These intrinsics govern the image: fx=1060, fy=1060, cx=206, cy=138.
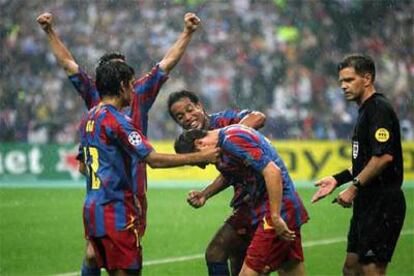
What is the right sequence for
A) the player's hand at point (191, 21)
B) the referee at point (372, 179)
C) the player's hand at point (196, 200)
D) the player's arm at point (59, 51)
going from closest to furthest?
the referee at point (372, 179), the player's hand at point (196, 200), the player's hand at point (191, 21), the player's arm at point (59, 51)

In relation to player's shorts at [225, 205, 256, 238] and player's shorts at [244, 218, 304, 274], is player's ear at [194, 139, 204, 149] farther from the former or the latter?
player's shorts at [225, 205, 256, 238]

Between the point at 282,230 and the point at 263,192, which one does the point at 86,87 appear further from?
the point at 282,230

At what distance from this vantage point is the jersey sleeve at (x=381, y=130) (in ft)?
24.4

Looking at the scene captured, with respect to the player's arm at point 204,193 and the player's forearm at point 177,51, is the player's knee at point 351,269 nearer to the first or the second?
the player's arm at point 204,193

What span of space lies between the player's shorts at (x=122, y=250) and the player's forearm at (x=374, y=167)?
1.69m

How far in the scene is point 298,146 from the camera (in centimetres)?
2270

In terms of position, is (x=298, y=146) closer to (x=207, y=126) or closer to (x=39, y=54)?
(x=39, y=54)

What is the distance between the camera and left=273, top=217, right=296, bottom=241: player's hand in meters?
7.07

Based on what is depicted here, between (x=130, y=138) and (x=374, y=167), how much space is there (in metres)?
1.78

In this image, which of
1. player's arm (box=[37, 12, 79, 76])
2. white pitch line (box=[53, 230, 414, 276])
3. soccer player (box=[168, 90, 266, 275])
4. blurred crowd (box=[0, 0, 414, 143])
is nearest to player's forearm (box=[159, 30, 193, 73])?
soccer player (box=[168, 90, 266, 275])

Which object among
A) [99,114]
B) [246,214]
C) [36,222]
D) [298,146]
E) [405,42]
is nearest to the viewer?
[99,114]

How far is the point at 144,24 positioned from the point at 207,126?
18130mm

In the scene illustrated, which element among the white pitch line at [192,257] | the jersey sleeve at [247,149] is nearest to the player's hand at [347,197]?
the jersey sleeve at [247,149]

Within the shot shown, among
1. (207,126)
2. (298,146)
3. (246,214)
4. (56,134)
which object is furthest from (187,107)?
(56,134)
